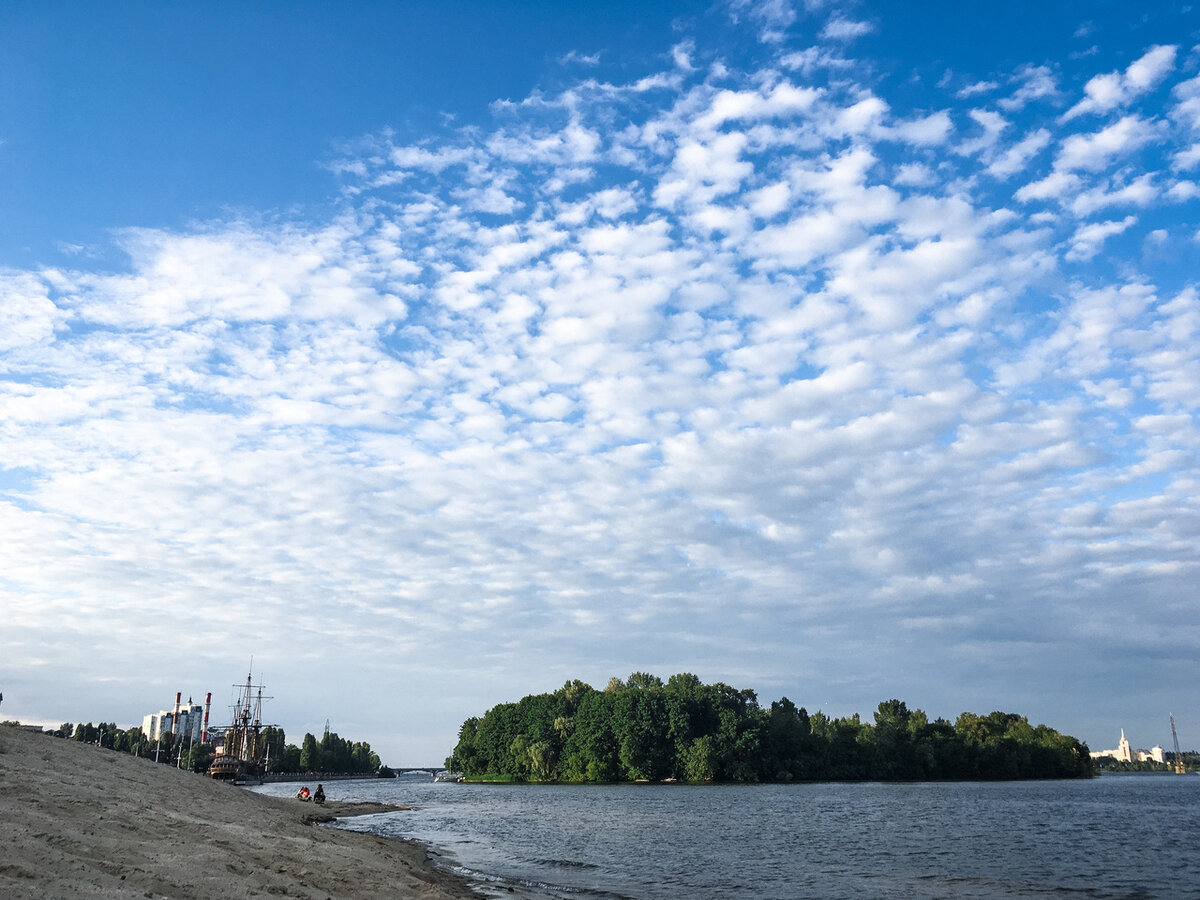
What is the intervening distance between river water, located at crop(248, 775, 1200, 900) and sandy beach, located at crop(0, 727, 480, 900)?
7.06 meters

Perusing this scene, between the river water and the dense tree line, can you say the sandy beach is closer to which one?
the river water

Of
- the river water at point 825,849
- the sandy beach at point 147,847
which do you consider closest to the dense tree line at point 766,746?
the river water at point 825,849

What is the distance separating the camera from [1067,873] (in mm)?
39469

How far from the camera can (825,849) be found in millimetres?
50531

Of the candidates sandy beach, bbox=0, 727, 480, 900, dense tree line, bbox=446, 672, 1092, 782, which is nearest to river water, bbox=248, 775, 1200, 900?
sandy beach, bbox=0, 727, 480, 900

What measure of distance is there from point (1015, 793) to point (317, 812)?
327ft

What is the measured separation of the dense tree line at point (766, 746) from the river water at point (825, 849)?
7575 centimetres

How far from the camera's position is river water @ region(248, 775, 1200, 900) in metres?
35.7

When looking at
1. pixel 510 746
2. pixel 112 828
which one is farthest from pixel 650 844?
pixel 510 746

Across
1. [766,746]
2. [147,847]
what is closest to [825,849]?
[147,847]

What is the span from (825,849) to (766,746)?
127116mm

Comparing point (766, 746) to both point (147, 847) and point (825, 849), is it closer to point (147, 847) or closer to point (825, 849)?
point (825, 849)

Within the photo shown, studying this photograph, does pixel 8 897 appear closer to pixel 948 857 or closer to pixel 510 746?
pixel 948 857

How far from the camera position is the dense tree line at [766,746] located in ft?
546
